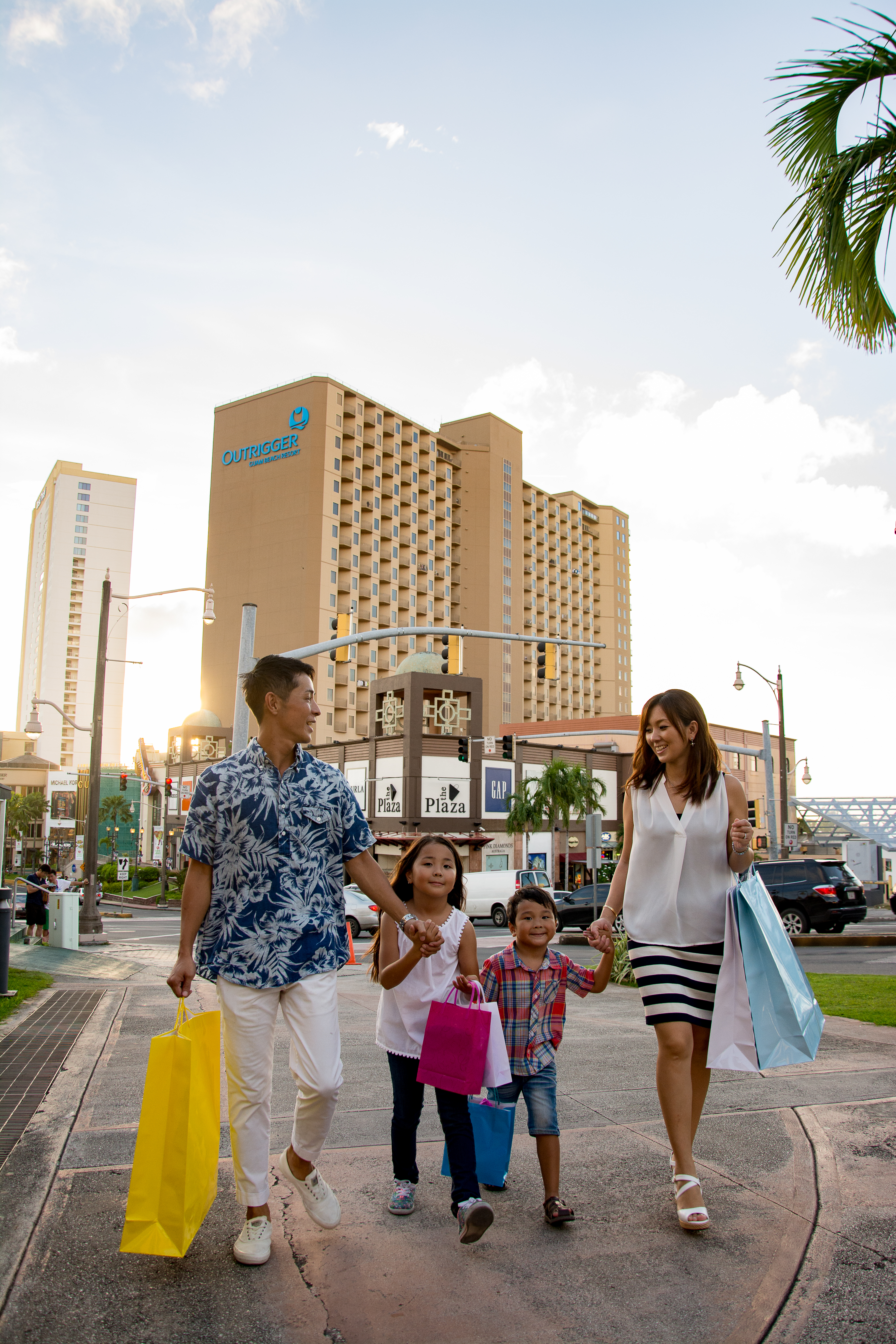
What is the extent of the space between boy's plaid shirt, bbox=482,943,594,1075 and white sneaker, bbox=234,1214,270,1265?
3.39ft

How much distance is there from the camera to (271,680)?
3.62 m

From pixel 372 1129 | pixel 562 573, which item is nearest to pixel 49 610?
pixel 562 573

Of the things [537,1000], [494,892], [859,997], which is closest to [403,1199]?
[537,1000]

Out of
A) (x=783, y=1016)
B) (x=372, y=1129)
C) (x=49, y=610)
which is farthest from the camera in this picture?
(x=49, y=610)

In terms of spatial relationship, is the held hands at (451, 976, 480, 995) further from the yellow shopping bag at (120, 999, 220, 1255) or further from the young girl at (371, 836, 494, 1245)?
the yellow shopping bag at (120, 999, 220, 1255)

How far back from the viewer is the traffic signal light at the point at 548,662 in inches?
758

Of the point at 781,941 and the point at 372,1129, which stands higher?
the point at 781,941

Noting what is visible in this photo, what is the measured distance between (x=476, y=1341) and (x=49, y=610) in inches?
A: 6622

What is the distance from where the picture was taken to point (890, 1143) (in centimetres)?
430

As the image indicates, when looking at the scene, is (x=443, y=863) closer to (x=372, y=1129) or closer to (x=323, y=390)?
(x=372, y=1129)

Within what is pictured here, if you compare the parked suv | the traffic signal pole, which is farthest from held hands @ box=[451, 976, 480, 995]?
the parked suv

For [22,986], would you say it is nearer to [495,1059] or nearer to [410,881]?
[410,881]

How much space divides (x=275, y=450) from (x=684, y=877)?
273ft

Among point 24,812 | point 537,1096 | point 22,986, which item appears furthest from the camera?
point 24,812
